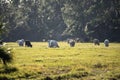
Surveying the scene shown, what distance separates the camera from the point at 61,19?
109 metres

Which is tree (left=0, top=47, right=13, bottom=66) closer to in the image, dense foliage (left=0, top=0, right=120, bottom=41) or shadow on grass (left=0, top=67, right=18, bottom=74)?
shadow on grass (left=0, top=67, right=18, bottom=74)

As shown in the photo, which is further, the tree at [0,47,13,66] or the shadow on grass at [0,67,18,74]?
the shadow on grass at [0,67,18,74]

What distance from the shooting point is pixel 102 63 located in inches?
1021

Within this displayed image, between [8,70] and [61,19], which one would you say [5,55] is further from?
[61,19]

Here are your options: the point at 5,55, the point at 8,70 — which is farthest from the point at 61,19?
the point at 5,55

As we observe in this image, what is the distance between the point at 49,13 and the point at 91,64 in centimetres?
8494

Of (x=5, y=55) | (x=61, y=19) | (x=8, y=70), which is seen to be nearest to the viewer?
(x=5, y=55)

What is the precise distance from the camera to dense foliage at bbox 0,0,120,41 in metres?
86.2

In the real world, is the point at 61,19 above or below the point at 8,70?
below

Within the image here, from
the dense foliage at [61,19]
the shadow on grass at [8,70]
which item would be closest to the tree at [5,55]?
the shadow on grass at [8,70]

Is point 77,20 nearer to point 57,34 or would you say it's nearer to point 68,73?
point 57,34

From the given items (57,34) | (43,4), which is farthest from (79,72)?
(43,4)

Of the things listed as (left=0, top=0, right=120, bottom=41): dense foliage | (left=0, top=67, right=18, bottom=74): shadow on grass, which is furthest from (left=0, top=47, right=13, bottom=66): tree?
(left=0, top=0, right=120, bottom=41): dense foliage

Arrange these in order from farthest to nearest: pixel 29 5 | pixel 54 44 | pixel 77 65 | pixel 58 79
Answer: pixel 29 5, pixel 54 44, pixel 77 65, pixel 58 79
